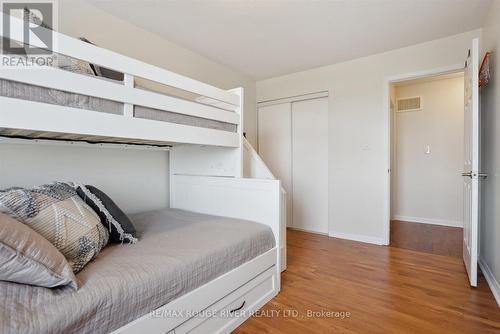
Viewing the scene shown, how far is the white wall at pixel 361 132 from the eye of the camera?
9.05 ft

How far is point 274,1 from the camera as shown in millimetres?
1936

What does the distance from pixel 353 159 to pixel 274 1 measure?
196 cm

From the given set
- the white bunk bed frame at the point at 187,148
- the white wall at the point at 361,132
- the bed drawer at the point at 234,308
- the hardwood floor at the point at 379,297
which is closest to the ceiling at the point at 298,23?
the white wall at the point at 361,132

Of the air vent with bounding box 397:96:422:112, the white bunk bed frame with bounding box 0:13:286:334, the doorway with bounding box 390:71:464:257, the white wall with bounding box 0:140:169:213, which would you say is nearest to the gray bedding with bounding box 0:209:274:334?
the white bunk bed frame with bounding box 0:13:286:334

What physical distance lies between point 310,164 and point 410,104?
211cm

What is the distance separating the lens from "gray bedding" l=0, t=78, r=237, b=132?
99cm

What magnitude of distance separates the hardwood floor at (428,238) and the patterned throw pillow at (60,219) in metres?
2.94

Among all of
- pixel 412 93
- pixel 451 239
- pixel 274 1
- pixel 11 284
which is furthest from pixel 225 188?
pixel 412 93

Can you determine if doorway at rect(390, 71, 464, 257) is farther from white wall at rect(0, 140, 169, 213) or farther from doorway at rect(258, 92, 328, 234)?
white wall at rect(0, 140, 169, 213)

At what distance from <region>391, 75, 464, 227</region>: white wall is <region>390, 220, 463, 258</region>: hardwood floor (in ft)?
0.96

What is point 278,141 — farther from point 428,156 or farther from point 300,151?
point 428,156

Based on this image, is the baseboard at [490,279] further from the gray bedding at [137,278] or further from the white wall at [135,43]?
the white wall at [135,43]

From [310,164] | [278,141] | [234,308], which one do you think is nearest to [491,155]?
[310,164]

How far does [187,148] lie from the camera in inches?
93.5
